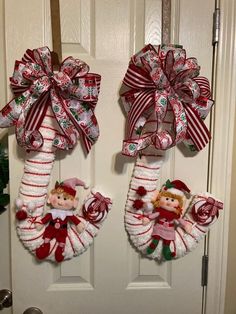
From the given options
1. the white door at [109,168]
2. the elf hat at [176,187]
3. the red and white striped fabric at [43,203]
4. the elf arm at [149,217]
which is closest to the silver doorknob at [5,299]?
the white door at [109,168]

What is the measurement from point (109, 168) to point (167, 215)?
9.3 inches

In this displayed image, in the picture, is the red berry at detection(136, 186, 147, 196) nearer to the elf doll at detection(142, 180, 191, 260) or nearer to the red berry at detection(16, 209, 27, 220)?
the elf doll at detection(142, 180, 191, 260)

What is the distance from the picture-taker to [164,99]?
3.13ft

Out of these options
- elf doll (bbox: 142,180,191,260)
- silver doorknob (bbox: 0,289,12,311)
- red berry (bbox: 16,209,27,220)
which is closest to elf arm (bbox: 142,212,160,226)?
elf doll (bbox: 142,180,191,260)

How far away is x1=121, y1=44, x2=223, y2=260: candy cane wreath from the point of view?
0.94 metres

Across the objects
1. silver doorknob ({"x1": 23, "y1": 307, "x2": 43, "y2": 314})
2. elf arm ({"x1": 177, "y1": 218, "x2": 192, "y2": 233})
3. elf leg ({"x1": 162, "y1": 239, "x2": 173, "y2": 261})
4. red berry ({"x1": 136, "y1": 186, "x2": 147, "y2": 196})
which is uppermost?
red berry ({"x1": 136, "y1": 186, "x2": 147, "y2": 196})

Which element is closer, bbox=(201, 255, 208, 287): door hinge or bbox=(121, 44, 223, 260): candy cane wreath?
bbox=(121, 44, 223, 260): candy cane wreath

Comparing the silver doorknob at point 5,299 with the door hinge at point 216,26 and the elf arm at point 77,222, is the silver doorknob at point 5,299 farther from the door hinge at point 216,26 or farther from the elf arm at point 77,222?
the door hinge at point 216,26

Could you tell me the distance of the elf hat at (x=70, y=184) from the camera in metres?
1.01

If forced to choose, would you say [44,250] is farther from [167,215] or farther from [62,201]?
[167,215]

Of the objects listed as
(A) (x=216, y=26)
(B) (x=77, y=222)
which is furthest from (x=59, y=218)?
(A) (x=216, y=26)

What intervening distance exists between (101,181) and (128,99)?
278 mm

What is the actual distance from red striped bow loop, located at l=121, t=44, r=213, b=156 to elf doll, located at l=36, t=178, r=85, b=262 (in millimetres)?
217

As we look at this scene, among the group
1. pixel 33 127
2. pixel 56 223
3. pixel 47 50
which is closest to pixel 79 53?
pixel 47 50
